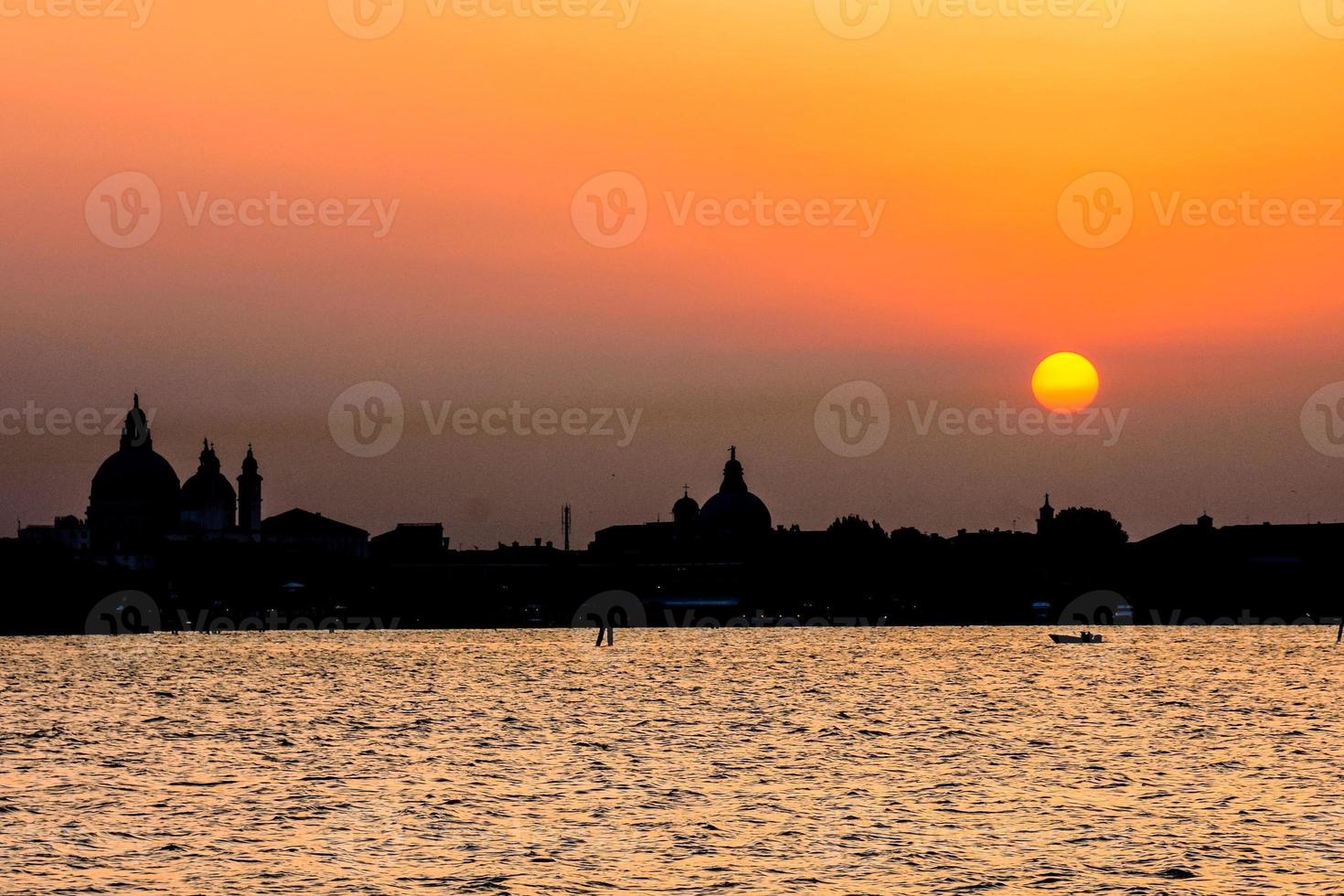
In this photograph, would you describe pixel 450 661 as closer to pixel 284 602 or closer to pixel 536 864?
pixel 536 864

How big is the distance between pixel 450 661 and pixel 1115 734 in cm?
5753

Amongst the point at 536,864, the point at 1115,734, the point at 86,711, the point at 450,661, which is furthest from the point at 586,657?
the point at 536,864

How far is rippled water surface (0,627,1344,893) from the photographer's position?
2820 cm

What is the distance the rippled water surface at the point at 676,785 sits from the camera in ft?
92.5

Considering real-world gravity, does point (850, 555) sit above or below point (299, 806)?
above

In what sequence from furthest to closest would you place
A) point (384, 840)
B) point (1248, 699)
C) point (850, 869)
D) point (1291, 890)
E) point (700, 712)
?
point (1248, 699) < point (700, 712) < point (384, 840) < point (850, 869) < point (1291, 890)

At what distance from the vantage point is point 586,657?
113375mm

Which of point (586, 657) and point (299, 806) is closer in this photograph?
point (299, 806)

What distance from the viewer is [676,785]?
38.9 metres

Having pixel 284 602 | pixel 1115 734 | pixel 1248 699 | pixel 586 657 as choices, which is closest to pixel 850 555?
pixel 284 602

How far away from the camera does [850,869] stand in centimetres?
2831

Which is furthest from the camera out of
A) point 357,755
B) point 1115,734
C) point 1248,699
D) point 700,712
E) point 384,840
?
point 1248,699

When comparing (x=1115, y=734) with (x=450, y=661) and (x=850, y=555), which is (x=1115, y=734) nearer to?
(x=450, y=661)

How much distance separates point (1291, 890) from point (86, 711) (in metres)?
45.3
